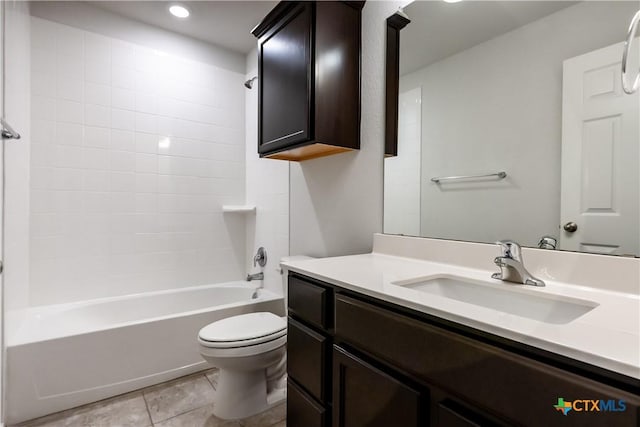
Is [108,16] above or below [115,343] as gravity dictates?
above

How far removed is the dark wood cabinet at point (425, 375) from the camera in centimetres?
50

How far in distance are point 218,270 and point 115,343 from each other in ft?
3.50

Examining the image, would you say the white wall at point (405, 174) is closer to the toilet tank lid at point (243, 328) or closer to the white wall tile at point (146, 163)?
the toilet tank lid at point (243, 328)

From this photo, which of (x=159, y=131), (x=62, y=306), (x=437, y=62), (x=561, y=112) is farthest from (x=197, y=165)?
(x=561, y=112)

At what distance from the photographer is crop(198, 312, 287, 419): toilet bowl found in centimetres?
157

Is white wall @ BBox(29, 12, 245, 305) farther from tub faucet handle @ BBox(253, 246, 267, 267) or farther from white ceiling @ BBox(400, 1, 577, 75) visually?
white ceiling @ BBox(400, 1, 577, 75)

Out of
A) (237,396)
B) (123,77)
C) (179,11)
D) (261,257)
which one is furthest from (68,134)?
(237,396)

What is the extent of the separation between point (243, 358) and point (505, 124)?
1.56m

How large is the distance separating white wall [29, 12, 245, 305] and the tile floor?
813 millimetres

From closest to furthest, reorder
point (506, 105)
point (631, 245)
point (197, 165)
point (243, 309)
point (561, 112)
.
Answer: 1. point (631, 245)
2. point (561, 112)
3. point (506, 105)
4. point (243, 309)
5. point (197, 165)

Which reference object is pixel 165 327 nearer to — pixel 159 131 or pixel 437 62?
pixel 159 131

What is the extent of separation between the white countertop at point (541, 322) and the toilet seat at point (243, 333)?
66cm

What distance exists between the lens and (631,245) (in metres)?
0.87

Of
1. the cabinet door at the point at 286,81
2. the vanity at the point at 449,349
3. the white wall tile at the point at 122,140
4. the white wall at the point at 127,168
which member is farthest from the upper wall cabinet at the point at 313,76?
the white wall tile at the point at 122,140
